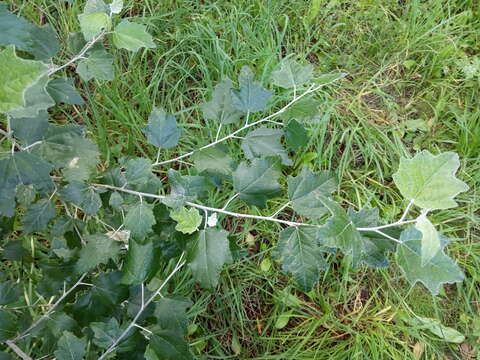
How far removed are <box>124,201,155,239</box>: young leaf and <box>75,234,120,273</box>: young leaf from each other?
136 millimetres

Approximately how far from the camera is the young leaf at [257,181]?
986 millimetres

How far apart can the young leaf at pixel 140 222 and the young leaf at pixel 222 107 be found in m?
0.34

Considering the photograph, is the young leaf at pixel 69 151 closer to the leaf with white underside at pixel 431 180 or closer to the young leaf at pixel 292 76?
the young leaf at pixel 292 76

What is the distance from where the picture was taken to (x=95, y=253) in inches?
40.8

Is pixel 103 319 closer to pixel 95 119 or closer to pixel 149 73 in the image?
pixel 95 119

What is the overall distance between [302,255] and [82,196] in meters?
0.51

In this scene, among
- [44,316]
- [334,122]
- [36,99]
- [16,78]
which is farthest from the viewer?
[334,122]

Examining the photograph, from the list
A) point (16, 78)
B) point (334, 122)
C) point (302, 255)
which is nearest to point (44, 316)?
point (302, 255)

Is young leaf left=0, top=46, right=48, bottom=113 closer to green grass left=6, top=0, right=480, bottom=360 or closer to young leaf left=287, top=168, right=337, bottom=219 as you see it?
young leaf left=287, top=168, right=337, bottom=219

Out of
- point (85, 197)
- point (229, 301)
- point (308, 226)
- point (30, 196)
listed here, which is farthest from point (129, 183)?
point (229, 301)

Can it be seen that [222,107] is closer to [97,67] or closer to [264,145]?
[264,145]

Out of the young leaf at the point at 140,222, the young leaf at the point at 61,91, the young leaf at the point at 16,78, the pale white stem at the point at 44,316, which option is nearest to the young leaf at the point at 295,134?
the young leaf at the point at 140,222

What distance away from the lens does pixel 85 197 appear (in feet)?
3.45

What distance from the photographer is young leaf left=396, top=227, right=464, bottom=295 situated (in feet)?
2.42
